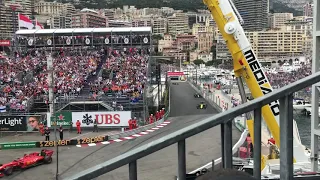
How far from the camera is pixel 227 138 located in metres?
3.31

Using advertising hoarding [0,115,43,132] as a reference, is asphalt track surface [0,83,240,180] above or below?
below

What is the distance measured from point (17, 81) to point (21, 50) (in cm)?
1254

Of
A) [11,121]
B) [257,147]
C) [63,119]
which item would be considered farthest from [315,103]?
[11,121]

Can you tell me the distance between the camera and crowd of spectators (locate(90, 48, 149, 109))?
3309 centimetres

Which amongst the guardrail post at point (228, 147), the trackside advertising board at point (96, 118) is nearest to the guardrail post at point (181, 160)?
the guardrail post at point (228, 147)

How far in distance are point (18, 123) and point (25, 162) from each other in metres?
10.3

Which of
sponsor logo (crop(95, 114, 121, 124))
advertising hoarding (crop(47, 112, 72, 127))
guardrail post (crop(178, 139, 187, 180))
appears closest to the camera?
guardrail post (crop(178, 139, 187, 180))

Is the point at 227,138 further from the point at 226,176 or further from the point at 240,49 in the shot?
the point at 240,49

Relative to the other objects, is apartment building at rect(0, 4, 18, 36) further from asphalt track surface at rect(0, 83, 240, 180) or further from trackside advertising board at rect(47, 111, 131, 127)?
asphalt track surface at rect(0, 83, 240, 180)

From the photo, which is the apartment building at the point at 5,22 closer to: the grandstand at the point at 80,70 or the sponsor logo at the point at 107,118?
the grandstand at the point at 80,70

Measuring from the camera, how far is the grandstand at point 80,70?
102 ft

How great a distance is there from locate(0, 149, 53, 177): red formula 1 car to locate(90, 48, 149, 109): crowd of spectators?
1115 centimetres

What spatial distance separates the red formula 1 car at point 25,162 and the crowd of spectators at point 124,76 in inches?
439

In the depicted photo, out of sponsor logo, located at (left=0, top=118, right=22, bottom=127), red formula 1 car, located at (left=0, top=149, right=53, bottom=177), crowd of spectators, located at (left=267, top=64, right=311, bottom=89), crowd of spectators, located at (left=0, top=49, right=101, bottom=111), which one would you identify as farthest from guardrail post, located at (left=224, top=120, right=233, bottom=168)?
crowd of spectators, located at (left=267, top=64, right=311, bottom=89)
